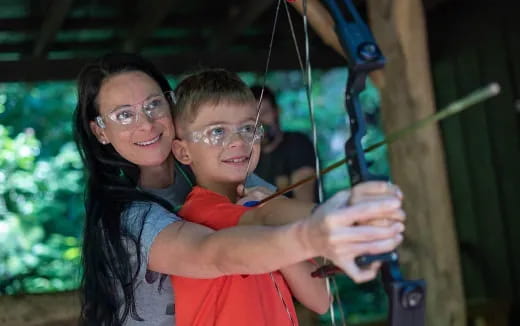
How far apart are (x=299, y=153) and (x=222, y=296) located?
270 centimetres

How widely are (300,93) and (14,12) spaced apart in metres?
2.76

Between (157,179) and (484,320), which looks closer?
(157,179)

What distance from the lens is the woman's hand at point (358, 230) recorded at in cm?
95

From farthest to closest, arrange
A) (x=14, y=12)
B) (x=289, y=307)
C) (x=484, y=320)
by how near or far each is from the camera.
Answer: (x=14, y=12)
(x=484, y=320)
(x=289, y=307)

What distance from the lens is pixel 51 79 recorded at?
17.9 feet

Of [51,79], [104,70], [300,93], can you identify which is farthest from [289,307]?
[300,93]

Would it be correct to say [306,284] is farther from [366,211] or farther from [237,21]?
[237,21]

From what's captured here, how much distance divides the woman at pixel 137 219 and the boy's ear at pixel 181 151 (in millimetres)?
22

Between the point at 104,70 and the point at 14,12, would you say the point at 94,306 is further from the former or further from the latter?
the point at 14,12

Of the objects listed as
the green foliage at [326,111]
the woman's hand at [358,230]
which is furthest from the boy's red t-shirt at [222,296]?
the green foliage at [326,111]

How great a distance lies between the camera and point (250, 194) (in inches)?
62.4

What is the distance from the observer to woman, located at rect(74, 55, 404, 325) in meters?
1.24

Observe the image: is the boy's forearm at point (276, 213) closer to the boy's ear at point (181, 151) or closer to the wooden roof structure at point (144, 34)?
the boy's ear at point (181, 151)

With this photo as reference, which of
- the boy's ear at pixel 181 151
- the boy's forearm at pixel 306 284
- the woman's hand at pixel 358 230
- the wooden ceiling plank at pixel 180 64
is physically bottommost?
the boy's forearm at pixel 306 284
